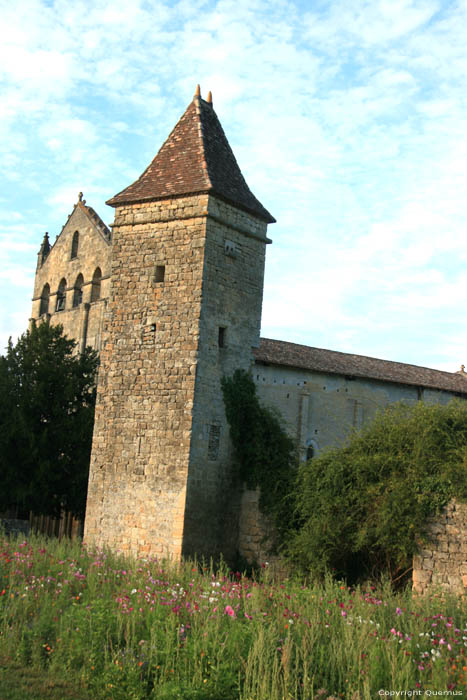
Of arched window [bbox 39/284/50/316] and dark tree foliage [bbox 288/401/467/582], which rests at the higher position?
arched window [bbox 39/284/50/316]

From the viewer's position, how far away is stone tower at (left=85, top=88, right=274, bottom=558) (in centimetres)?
1639

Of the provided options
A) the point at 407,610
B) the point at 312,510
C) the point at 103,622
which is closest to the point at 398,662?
the point at 407,610

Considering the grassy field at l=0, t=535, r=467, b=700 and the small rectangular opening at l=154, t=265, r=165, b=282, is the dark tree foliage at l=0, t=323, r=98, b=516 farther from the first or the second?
the grassy field at l=0, t=535, r=467, b=700

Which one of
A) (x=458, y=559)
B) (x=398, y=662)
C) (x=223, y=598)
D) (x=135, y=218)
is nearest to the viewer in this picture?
(x=398, y=662)

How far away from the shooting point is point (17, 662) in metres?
9.40

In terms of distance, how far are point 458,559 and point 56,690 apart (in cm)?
772

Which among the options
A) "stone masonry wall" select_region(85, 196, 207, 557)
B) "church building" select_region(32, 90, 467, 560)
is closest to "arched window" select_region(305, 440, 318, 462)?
"church building" select_region(32, 90, 467, 560)

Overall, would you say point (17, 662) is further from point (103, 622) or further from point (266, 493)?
point (266, 493)

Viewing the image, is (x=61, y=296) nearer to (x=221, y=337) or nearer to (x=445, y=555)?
(x=221, y=337)

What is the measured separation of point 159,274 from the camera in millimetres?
17656

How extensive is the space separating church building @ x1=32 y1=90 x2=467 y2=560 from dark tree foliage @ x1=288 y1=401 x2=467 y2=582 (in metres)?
2.08

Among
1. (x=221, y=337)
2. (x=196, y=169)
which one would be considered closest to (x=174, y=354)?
(x=221, y=337)

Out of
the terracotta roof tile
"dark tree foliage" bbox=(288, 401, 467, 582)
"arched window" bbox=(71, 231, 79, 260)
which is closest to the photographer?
"dark tree foliage" bbox=(288, 401, 467, 582)

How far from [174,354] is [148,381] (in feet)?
2.93
